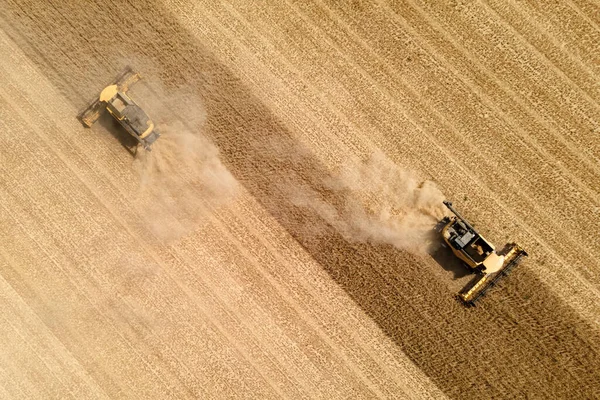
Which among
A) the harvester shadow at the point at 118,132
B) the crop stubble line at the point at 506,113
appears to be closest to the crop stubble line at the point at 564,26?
the crop stubble line at the point at 506,113

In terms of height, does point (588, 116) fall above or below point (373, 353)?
above

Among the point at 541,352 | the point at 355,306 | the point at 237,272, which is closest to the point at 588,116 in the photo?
the point at 541,352

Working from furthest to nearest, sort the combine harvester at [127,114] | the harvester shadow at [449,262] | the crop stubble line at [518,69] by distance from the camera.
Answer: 1. the crop stubble line at [518,69]
2. the harvester shadow at [449,262]
3. the combine harvester at [127,114]

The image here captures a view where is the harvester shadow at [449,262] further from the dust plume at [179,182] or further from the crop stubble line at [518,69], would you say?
the dust plume at [179,182]

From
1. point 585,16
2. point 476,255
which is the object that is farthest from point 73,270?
point 585,16

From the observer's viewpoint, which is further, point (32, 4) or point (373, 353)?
point (32, 4)

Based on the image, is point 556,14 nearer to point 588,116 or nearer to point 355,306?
point 588,116
